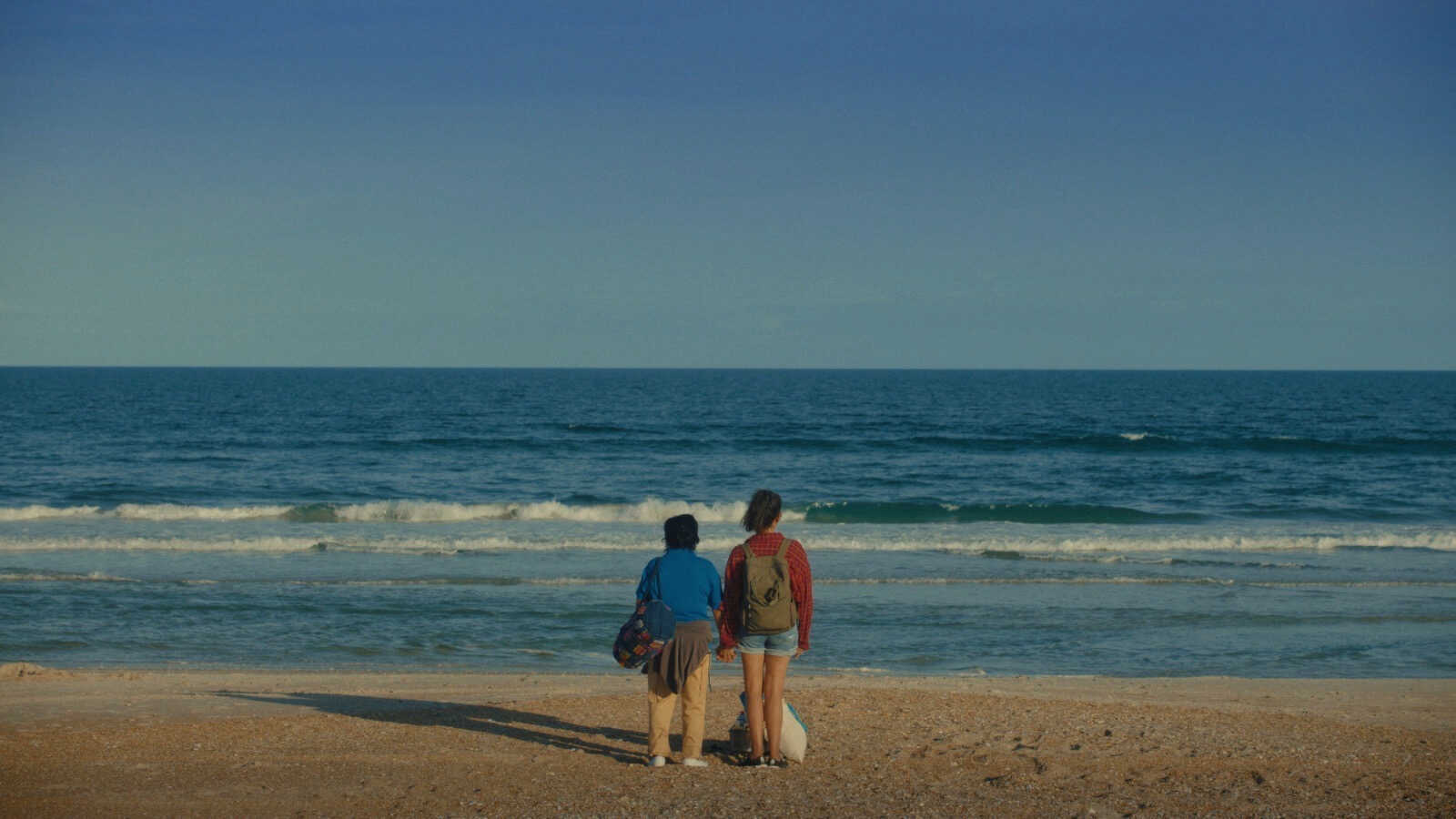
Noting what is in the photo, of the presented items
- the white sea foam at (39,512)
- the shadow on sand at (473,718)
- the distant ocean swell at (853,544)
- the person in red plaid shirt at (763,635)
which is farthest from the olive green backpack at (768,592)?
the white sea foam at (39,512)

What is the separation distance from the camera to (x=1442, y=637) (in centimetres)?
1354

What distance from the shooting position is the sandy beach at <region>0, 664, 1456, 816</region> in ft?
21.5

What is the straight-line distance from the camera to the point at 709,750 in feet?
25.4

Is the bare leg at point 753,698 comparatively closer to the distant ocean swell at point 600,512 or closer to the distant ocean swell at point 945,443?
A: the distant ocean swell at point 600,512

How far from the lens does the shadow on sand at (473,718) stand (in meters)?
8.01

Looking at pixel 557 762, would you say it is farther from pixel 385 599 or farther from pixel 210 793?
pixel 385 599

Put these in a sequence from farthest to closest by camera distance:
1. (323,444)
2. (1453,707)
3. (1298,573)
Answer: (323,444)
(1298,573)
(1453,707)

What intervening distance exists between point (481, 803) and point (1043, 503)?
23.6 meters

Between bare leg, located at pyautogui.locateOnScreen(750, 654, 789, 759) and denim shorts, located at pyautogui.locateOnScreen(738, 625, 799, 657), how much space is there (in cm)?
4

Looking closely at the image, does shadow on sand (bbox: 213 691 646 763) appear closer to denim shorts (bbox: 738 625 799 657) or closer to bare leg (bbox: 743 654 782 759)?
bare leg (bbox: 743 654 782 759)

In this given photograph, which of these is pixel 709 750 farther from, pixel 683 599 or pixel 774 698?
pixel 683 599

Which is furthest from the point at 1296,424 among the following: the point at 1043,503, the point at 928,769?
the point at 928,769

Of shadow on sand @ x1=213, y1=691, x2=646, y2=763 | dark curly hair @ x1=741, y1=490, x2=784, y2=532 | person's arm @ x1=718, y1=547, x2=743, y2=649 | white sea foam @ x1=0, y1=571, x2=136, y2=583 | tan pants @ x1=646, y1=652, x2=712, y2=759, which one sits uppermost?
dark curly hair @ x1=741, y1=490, x2=784, y2=532

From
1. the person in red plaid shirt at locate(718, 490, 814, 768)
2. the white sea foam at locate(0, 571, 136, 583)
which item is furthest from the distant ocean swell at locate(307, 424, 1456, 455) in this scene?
the person in red plaid shirt at locate(718, 490, 814, 768)
